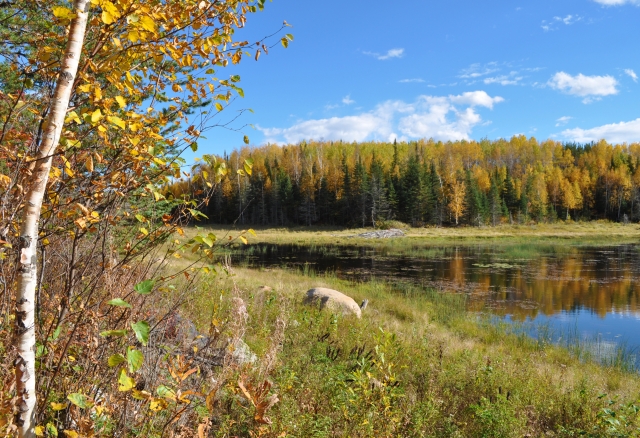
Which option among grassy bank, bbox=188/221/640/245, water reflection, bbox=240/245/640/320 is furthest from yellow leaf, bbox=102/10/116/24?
grassy bank, bbox=188/221/640/245

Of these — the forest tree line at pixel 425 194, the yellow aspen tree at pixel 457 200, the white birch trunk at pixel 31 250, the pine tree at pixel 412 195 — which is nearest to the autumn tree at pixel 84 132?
the white birch trunk at pixel 31 250

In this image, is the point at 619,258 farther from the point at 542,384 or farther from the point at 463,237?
the point at 542,384

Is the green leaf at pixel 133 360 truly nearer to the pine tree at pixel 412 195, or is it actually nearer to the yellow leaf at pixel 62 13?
the yellow leaf at pixel 62 13

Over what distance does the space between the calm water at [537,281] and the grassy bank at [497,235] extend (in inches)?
516

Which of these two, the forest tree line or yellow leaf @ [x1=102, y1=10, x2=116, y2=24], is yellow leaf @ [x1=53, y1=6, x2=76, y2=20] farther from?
the forest tree line

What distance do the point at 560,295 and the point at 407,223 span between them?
4714cm

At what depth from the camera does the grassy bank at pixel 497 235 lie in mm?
43344

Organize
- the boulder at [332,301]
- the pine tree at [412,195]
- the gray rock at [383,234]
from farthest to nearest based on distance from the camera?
1. the pine tree at [412,195]
2. the gray rock at [383,234]
3. the boulder at [332,301]

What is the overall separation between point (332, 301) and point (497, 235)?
44.3m

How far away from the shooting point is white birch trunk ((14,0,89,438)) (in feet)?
5.34

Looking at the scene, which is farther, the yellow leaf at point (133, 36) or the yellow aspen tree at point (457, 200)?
the yellow aspen tree at point (457, 200)

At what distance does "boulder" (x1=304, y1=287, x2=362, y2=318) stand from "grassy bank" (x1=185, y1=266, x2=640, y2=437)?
1.40 feet

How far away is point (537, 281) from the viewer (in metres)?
18.0

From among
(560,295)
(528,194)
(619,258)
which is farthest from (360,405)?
(528,194)
